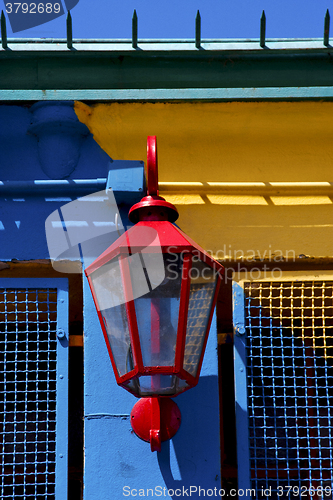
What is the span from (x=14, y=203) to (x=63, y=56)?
3.16ft

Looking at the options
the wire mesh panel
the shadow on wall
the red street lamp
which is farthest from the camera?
the wire mesh panel

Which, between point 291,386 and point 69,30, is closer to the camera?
point 291,386

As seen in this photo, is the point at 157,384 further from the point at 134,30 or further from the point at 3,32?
the point at 3,32

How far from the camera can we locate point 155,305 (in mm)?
2324

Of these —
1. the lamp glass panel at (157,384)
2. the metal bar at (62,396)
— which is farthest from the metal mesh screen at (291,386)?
the metal bar at (62,396)

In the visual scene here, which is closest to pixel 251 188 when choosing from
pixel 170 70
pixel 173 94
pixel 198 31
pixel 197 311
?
pixel 173 94

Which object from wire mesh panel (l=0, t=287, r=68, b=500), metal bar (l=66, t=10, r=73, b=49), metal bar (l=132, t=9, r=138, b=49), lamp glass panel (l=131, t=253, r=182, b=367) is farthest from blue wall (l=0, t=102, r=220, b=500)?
lamp glass panel (l=131, t=253, r=182, b=367)

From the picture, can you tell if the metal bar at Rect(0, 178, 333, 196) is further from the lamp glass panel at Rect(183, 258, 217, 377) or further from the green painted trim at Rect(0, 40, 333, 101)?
the lamp glass panel at Rect(183, 258, 217, 377)

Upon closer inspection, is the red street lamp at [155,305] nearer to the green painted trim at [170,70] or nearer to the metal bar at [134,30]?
the green painted trim at [170,70]

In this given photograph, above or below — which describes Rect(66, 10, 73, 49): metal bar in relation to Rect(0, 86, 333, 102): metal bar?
above

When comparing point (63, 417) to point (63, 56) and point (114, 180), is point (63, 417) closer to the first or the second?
point (114, 180)

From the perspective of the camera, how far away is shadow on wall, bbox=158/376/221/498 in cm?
280

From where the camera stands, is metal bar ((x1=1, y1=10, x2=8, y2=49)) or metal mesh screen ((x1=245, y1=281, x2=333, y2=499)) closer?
metal mesh screen ((x1=245, y1=281, x2=333, y2=499))

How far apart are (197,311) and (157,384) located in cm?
37
